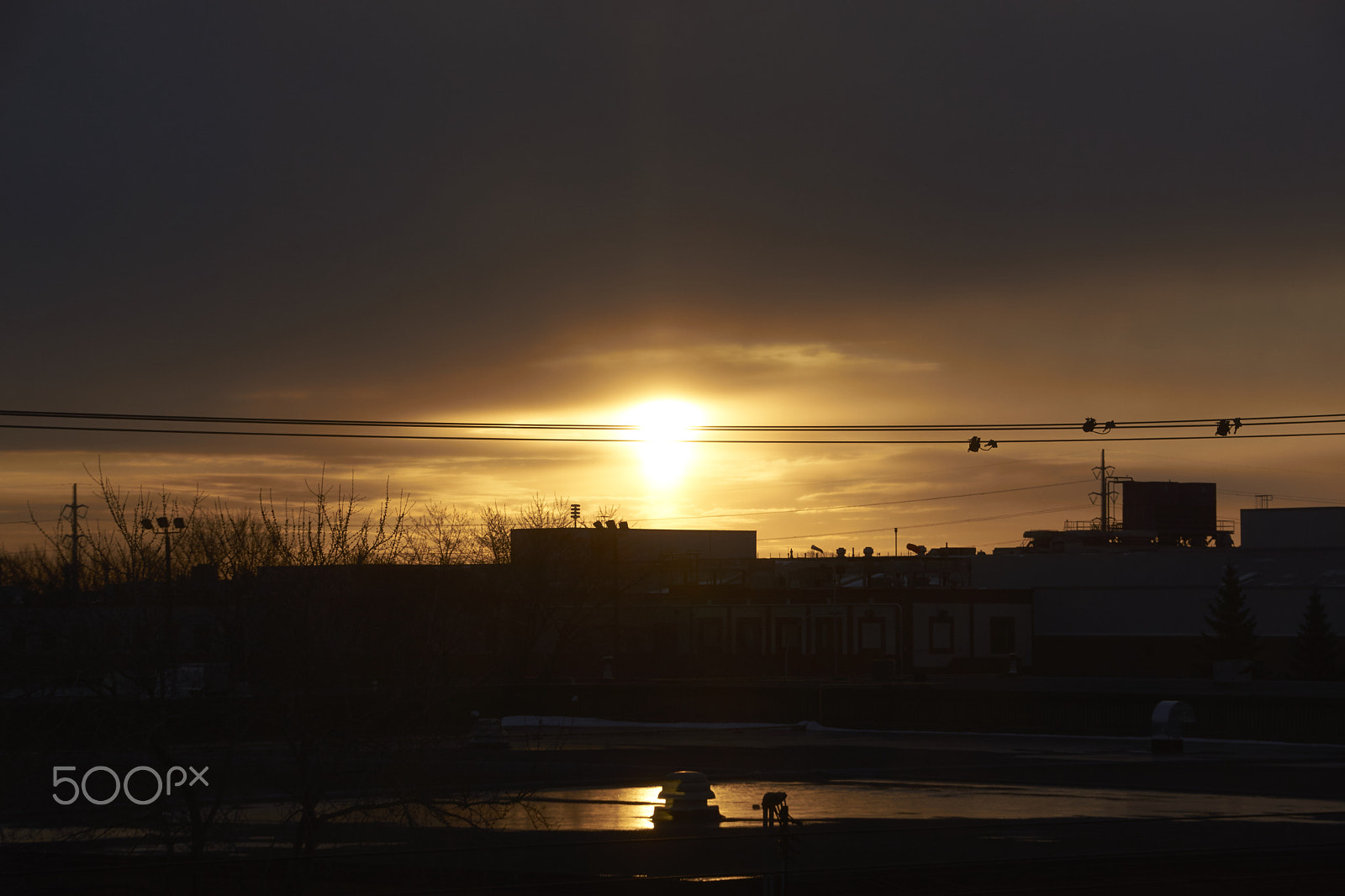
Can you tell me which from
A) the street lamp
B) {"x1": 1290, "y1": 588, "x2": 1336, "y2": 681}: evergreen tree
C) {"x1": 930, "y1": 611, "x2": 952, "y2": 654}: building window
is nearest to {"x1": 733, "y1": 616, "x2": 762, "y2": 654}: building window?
{"x1": 930, "y1": 611, "x2": 952, "y2": 654}: building window

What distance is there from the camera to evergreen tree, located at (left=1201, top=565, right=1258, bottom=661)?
72000 millimetres

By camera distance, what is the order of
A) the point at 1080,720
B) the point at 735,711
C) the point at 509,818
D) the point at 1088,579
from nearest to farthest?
the point at 509,818
the point at 1080,720
the point at 735,711
the point at 1088,579

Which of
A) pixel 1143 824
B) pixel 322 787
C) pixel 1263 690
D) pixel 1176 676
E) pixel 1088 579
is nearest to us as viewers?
pixel 322 787

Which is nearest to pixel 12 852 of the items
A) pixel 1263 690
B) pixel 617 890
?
pixel 617 890

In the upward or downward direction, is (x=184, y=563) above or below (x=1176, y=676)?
above

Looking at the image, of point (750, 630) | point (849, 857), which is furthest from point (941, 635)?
point (849, 857)

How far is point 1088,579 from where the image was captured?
85.4 m

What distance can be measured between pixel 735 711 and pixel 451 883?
28882 millimetres

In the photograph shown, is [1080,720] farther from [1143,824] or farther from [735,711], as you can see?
[1143,824]

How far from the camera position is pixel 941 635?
77750mm

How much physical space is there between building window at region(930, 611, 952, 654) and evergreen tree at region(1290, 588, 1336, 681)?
A: 1846 cm

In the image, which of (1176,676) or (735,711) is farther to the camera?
(1176,676)

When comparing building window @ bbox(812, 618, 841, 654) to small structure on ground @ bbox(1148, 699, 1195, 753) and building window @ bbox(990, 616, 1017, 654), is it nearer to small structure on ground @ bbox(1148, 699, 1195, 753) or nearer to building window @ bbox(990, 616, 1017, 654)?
building window @ bbox(990, 616, 1017, 654)

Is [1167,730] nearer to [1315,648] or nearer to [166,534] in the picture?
[166,534]
